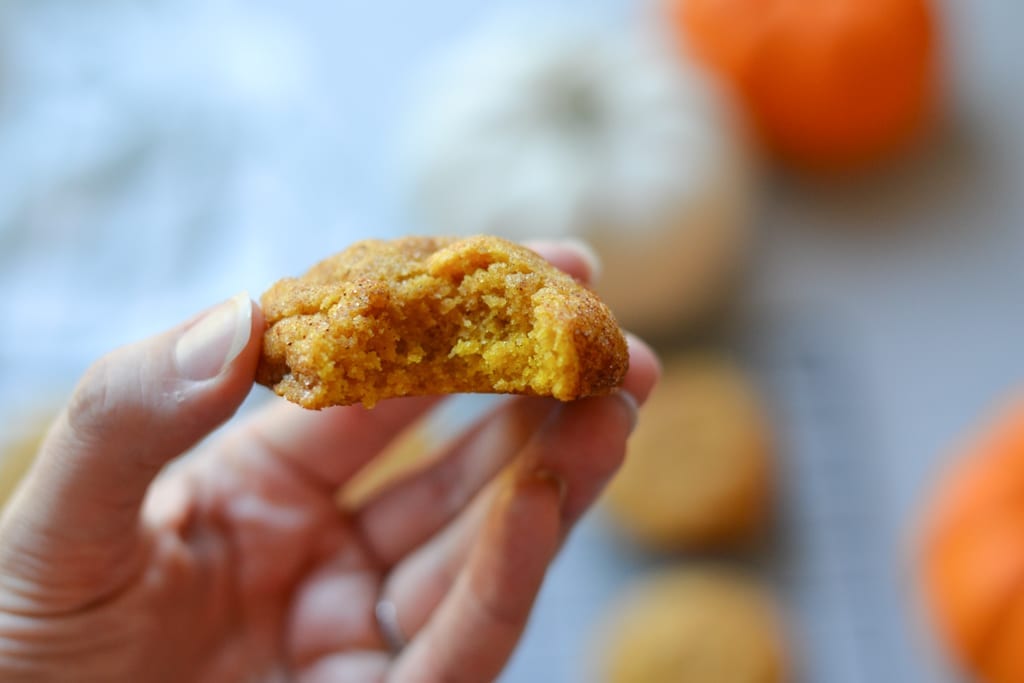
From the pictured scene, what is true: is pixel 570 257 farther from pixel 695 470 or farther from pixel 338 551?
pixel 695 470

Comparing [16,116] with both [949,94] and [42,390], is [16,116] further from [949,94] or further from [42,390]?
[949,94]

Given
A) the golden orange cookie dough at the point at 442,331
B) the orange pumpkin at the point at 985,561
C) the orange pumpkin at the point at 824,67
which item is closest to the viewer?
the golden orange cookie dough at the point at 442,331

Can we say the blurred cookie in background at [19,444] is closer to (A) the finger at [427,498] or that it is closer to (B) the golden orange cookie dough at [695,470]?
(A) the finger at [427,498]

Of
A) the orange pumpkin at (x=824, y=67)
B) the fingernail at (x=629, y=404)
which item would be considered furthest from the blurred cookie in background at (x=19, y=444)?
the orange pumpkin at (x=824, y=67)

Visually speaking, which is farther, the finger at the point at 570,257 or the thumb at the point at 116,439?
the finger at the point at 570,257

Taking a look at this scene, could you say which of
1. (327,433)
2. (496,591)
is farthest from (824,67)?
(496,591)

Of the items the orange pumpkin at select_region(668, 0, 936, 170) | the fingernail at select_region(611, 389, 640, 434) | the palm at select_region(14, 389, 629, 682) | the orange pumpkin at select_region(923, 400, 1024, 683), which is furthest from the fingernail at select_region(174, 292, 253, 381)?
the orange pumpkin at select_region(668, 0, 936, 170)

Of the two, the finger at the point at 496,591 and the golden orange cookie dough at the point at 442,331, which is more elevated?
the golden orange cookie dough at the point at 442,331

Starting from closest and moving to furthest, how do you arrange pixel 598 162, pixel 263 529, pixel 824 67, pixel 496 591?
pixel 496 591, pixel 263 529, pixel 598 162, pixel 824 67
